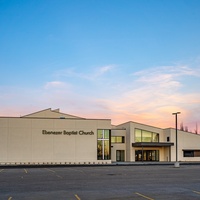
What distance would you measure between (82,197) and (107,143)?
46577 mm

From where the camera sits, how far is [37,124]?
59.2 metres

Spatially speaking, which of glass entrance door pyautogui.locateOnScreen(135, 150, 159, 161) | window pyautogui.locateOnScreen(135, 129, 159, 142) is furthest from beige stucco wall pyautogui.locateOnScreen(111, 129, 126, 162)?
glass entrance door pyautogui.locateOnScreen(135, 150, 159, 161)

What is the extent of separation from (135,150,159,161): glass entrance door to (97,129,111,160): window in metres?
8.59

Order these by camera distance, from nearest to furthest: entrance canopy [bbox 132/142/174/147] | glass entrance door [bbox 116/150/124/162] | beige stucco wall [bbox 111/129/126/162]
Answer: entrance canopy [bbox 132/142/174/147], beige stucco wall [bbox 111/129/126/162], glass entrance door [bbox 116/150/124/162]

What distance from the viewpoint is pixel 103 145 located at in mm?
61812

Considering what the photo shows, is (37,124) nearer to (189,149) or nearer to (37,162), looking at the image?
(37,162)

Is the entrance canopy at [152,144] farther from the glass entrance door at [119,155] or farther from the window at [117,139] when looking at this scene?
the glass entrance door at [119,155]

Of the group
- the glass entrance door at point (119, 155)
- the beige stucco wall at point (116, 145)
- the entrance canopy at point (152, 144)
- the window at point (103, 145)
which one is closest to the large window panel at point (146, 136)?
the entrance canopy at point (152, 144)

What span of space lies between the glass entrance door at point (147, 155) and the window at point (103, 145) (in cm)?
859

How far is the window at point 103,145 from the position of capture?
6116 centimetres

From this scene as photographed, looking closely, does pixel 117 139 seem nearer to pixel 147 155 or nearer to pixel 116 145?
pixel 116 145

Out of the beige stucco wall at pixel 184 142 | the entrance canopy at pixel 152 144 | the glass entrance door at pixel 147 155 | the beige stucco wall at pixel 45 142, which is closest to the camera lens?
the beige stucco wall at pixel 45 142

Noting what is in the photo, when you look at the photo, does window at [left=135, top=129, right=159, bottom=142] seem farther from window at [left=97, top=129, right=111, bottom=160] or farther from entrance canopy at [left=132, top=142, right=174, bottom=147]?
window at [left=97, top=129, right=111, bottom=160]

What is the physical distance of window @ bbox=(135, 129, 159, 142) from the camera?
6825 centimetres
